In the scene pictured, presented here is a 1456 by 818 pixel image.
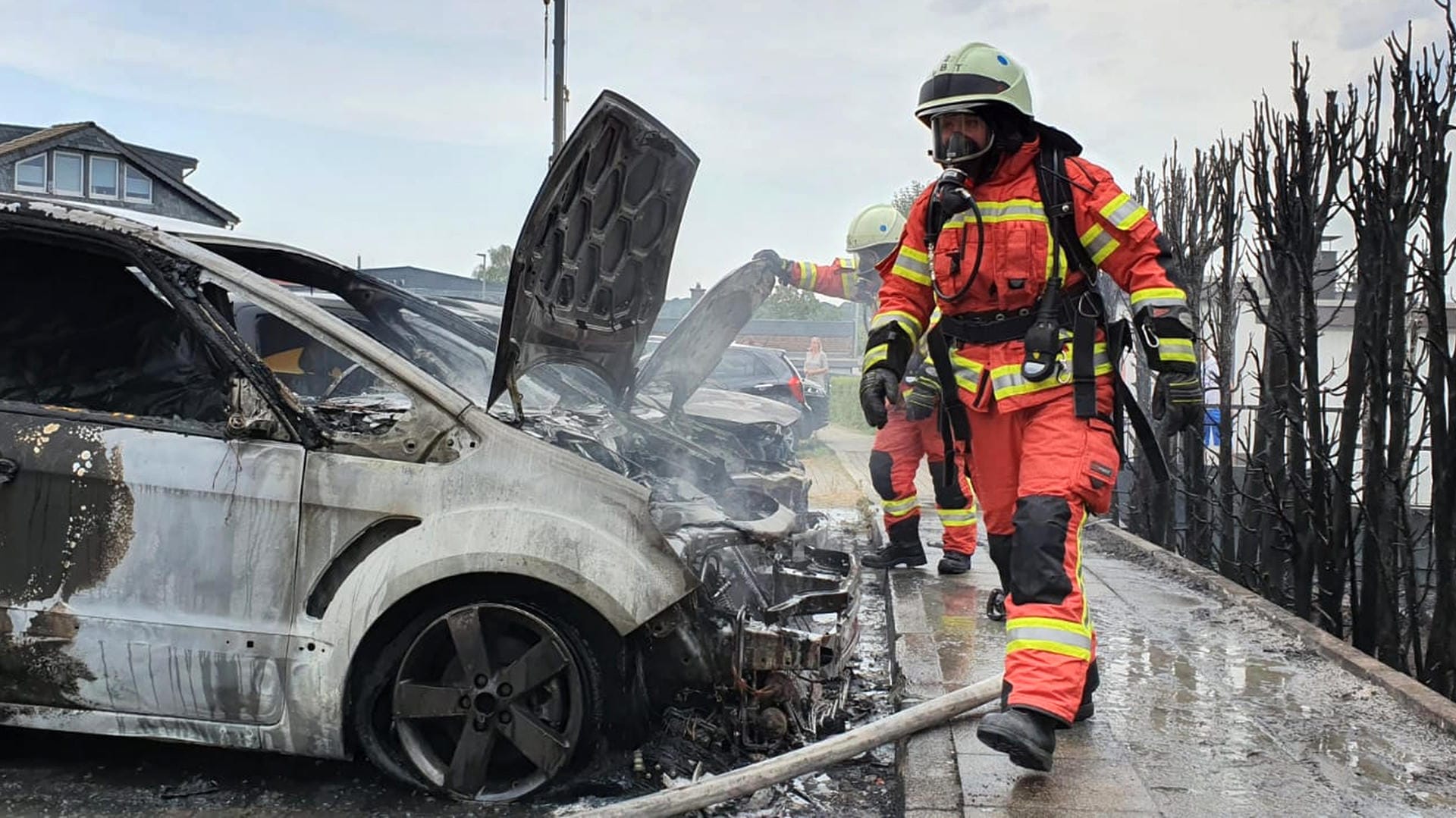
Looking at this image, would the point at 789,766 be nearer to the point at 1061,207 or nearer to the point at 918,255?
the point at 918,255

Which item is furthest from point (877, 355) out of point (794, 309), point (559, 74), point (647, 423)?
point (794, 309)

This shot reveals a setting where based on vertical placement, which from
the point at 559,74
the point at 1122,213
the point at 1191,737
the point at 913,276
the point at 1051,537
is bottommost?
the point at 1191,737

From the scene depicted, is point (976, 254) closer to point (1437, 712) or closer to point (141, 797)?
point (1437, 712)

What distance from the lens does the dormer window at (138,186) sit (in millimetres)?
28234

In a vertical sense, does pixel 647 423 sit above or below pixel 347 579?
above

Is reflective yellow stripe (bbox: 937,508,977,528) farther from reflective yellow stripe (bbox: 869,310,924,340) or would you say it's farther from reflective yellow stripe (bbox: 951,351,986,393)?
reflective yellow stripe (bbox: 951,351,986,393)

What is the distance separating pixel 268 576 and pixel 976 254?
7.27 feet

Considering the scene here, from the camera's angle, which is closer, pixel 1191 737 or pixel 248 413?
pixel 248 413

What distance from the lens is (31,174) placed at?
26.6 meters

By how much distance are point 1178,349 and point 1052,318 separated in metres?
0.37

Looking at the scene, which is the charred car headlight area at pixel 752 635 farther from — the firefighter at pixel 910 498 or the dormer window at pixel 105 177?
the dormer window at pixel 105 177

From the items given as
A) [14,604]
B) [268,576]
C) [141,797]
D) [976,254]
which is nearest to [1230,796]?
[976,254]

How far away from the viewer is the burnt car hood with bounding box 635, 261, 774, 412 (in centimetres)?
588

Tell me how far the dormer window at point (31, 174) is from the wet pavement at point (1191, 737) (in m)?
27.4
